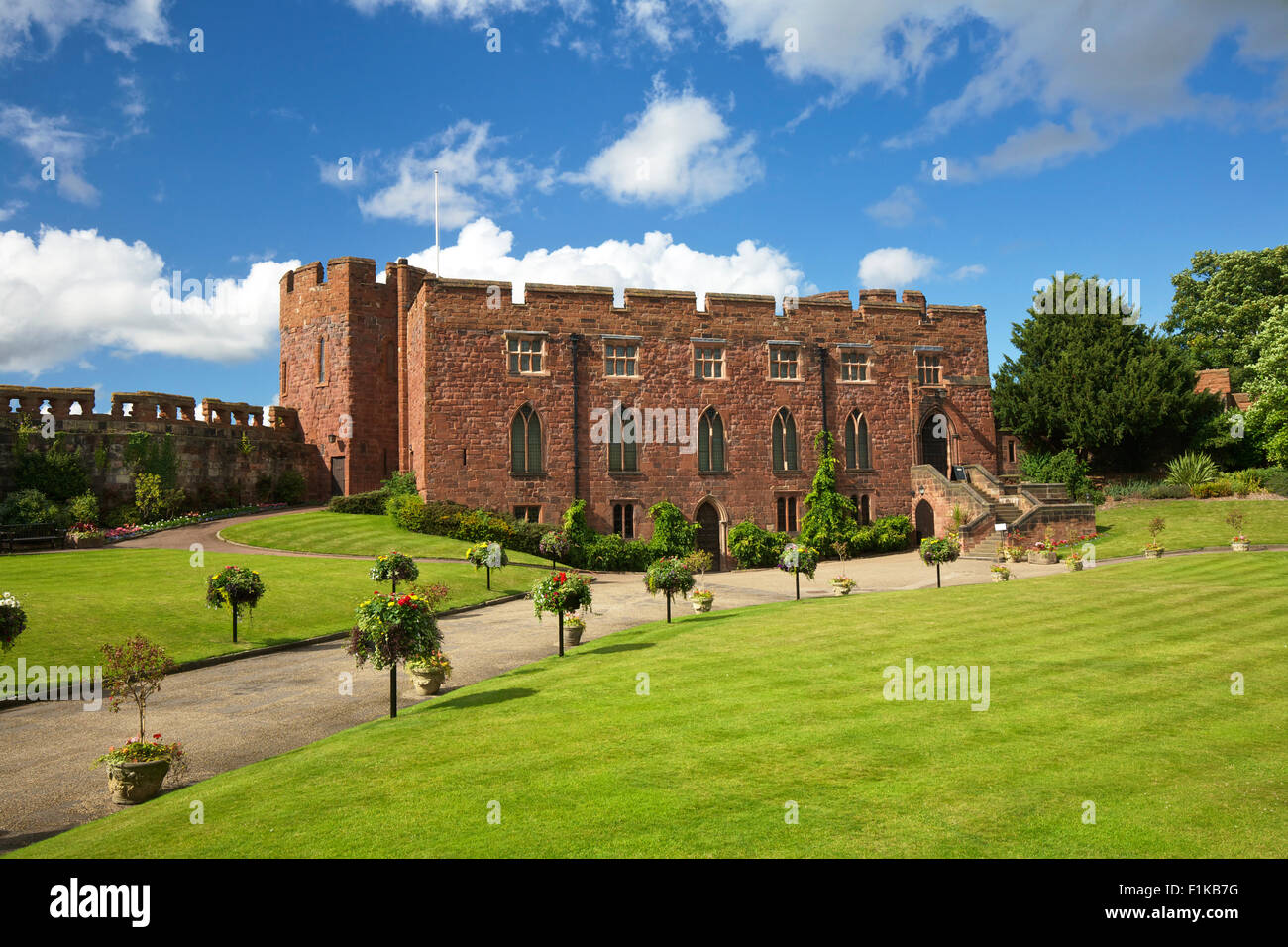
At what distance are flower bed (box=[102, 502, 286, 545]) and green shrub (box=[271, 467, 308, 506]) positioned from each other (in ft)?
1.40

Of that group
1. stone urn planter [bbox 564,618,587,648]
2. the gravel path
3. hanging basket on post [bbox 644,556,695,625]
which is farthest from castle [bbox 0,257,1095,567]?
stone urn planter [bbox 564,618,587,648]

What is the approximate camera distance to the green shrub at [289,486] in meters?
44.2

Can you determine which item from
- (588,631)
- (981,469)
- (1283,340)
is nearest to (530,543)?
(588,631)

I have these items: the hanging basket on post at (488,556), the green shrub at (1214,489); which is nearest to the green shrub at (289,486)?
the hanging basket on post at (488,556)

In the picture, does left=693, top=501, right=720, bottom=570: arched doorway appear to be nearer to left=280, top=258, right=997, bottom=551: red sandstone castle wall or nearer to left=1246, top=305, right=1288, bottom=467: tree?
left=280, top=258, right=997, bottom=551: red sandstone castle wall

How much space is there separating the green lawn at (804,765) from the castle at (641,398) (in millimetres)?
22736

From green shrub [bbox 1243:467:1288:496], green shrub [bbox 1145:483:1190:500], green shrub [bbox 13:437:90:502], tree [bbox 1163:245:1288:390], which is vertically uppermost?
tree [bbox 1163:245:1288:390]

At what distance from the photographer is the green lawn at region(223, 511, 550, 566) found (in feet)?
105

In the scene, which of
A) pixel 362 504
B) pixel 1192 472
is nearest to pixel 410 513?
pixel 362 504

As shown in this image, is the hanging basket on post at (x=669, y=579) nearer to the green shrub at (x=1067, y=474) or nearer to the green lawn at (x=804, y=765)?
the green lawn at (x=804, y=765)

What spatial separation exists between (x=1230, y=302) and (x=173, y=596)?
6775 cm

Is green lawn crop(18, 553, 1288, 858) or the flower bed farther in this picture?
the flower bed

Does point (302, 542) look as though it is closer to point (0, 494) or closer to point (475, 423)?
point (475, 423)
